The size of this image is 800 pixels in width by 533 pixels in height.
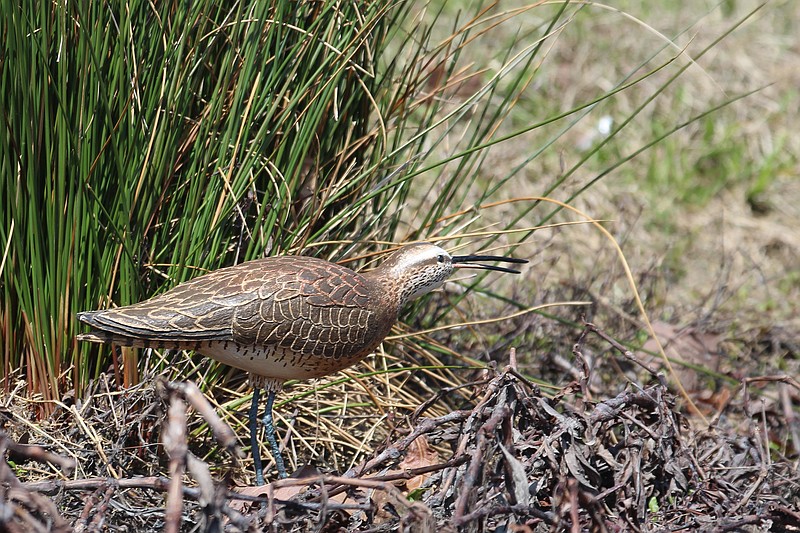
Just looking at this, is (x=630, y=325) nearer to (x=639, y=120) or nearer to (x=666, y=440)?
(x=666, y=440)

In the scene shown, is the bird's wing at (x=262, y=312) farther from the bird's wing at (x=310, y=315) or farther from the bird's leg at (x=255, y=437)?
the bird's leg at (x=255, y=437)

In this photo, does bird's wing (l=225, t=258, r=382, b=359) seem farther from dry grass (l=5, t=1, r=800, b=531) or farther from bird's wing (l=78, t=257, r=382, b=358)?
dry grass (l=5, t=1, r=800, b=531)

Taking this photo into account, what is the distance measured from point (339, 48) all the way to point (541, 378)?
5.02 feet

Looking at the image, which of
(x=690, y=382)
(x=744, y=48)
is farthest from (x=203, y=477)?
(x=744, y=48)

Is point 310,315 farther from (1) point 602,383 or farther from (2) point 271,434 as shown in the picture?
(1) point 602,383

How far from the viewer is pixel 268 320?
9.17ft

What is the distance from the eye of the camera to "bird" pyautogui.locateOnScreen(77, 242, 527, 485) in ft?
8.84

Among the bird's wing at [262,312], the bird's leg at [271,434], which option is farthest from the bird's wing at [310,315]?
the bird's leg at [271,434]

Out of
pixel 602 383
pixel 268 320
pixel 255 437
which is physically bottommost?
pixel 602 383

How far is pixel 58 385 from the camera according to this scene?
3.01 m

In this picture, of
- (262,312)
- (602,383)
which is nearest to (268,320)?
(262,312)

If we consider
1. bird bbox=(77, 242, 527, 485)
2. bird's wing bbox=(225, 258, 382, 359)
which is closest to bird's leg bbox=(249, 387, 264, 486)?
bird bbox=(77, 242, 527, 485)

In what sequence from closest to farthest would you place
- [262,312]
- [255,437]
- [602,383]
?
[262,312]
[255,437]
[602,383]

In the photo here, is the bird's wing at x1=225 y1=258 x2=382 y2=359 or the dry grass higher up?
the bird's wing at x1=225 y1=258 x2=382 y2=359
